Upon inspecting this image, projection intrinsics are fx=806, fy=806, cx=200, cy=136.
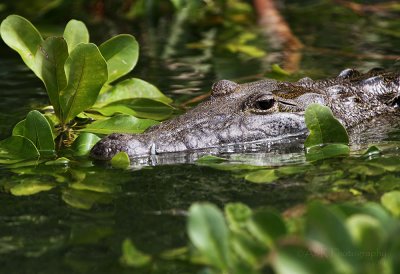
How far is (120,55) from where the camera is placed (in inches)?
265

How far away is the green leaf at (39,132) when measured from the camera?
18.7 feet

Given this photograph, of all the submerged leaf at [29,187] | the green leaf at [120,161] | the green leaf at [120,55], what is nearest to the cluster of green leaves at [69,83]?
the green leaf at [120,55]

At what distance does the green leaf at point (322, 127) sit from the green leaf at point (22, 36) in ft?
6.79

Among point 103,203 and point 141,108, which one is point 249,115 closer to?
point 141,108

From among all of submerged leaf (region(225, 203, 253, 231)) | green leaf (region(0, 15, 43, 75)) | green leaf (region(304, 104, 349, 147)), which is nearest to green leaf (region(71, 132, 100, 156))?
green leaf (region(0, 15, 43, 75))

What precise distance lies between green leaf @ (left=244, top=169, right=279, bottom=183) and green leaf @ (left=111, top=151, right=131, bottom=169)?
37.6 inches

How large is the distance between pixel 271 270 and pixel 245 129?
109 inches

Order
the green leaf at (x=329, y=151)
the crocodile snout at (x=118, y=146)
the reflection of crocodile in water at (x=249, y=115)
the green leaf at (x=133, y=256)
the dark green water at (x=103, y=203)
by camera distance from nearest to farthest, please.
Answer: the green leaf at (x=133, y=256)
the dark green water at (x=103, y=203)
the green leaf at (x=329, y=151)
the crocodile snout at (x=118, y=146)
the reflection of crocodile in water at (x=249, y=115)

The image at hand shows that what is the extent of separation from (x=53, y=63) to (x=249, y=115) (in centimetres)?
166

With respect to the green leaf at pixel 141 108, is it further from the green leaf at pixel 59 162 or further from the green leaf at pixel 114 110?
the green leaf at pixel 59 162

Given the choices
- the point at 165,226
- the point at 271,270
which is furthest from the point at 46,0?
the point at 271,270

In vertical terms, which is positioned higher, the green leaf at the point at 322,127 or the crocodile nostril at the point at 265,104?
the crocodile nostril at the point at 265,104

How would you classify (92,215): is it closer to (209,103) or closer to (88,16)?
(209,103)

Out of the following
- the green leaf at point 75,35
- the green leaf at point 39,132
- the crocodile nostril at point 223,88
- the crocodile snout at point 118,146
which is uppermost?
the green leaf at point 75,35
